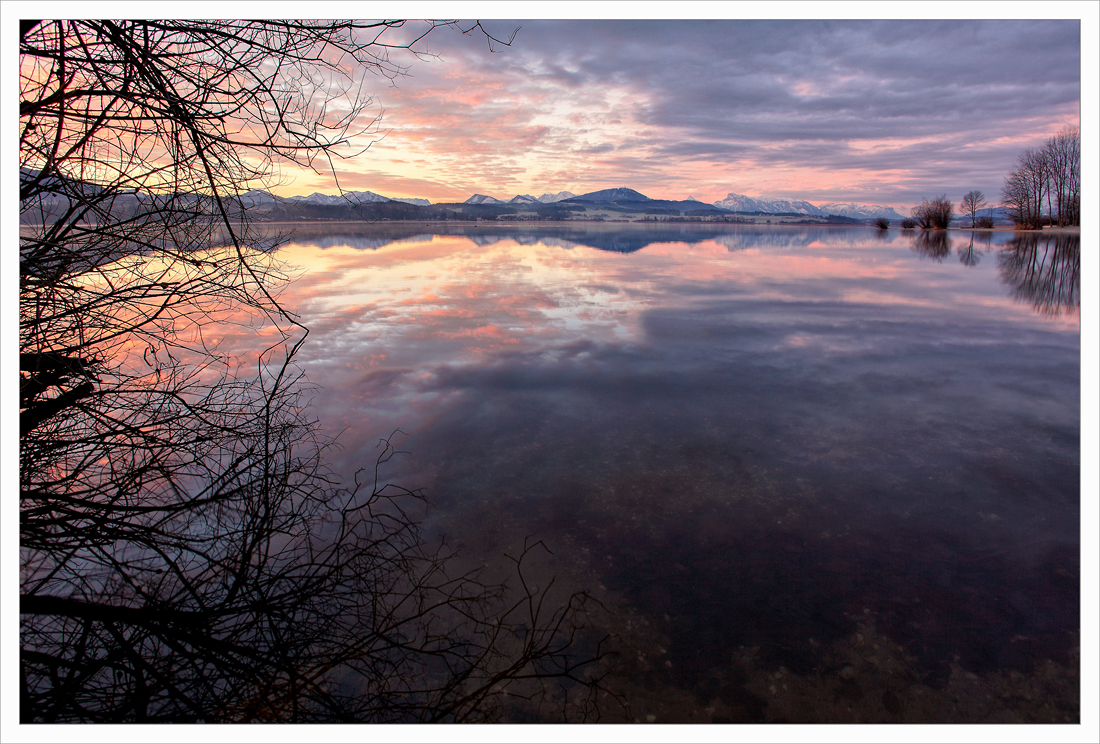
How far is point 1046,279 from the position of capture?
16.3m

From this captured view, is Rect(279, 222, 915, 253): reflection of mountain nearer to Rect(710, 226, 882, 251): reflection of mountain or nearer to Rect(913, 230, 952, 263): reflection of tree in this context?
Rect(710, 226, 882, 251): reflection of mountain

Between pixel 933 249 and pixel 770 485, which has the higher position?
pixel 933 249

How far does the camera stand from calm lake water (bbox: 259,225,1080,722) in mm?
2641

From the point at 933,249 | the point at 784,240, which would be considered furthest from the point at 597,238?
the point at 933,249

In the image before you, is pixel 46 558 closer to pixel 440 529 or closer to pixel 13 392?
pixel 13 392

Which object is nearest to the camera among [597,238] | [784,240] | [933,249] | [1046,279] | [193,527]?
[193,527]

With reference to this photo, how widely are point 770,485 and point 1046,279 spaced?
1865 centimetres

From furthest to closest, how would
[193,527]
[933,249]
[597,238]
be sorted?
[597,238] → [933,249] → [193,527]

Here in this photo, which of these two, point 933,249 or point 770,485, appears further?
point 933,249

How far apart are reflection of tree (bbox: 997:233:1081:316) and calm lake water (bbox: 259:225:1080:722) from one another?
9.05 feet

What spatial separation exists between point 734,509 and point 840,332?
715cm

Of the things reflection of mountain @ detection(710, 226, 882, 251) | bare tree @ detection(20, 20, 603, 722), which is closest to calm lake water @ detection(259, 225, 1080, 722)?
bare tree @ detection(20, 20, 603, 722)

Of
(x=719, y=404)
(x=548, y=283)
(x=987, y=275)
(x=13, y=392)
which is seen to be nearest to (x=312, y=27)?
(x=13, y=392)

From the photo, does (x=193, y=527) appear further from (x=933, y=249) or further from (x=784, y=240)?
(x=784, y=240)
